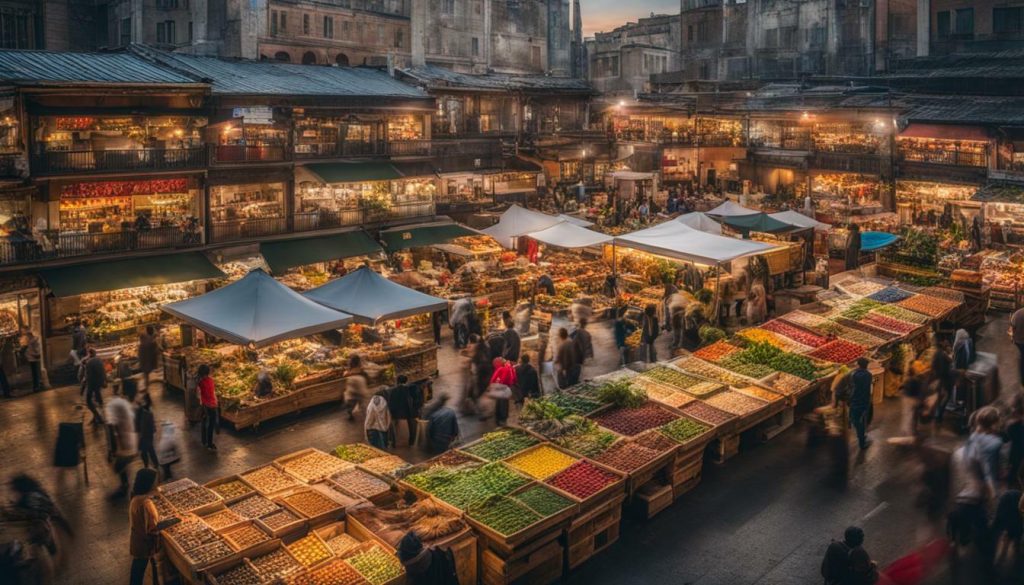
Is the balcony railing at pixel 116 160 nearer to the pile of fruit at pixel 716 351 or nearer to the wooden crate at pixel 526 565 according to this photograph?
the pile of fruit at pixel 716 351

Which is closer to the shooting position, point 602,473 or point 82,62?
point 602,473

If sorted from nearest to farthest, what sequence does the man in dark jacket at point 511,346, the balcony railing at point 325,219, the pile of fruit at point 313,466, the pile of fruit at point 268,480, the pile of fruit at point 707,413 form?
the pile of fruit at point 268,480
the pile of fruit at point 313,466
the pile of fruit at point 707,413
the man in dark jacket at point 511,346
the balcony railing at point 325,219

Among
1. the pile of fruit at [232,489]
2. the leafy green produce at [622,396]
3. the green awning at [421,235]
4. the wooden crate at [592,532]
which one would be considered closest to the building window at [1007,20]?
the green awning at [421,235]

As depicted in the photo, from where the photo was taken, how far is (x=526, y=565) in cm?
1104

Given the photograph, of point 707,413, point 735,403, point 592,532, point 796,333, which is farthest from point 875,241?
point 592,532

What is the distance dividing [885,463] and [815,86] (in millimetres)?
37384

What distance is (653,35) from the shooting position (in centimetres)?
7094

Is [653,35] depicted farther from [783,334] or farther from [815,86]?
[783,334]

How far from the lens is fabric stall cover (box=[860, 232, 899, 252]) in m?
28.3

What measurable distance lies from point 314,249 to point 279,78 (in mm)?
7945

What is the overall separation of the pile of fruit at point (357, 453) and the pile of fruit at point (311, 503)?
1620 millimetres

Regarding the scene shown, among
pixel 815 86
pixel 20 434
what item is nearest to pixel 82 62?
pixel 20 434

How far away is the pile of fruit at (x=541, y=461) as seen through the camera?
12734 mm

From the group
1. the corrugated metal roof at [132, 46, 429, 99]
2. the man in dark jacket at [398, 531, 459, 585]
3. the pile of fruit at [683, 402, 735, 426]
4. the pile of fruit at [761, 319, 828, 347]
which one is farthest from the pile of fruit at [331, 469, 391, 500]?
the corrugated metal roof at [132, 46, 429, 99]
